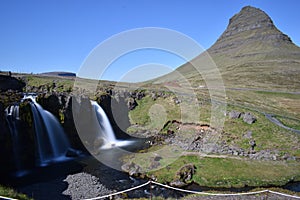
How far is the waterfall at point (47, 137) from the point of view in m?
30.9

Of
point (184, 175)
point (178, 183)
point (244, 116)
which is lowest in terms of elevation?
point (178, 183)

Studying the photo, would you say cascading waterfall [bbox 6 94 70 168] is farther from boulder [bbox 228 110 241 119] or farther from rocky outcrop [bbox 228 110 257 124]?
rocky outcrop [bbox 228 110 257 124]

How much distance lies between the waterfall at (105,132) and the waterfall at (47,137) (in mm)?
7380

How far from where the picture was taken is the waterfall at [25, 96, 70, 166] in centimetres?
3092

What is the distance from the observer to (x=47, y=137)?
3238 cm

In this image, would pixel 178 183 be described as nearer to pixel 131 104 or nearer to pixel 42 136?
pixel 42 136

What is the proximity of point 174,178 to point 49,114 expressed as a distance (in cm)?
2159

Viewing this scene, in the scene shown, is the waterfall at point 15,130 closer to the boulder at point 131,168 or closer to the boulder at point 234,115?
the boulder at point 131,168

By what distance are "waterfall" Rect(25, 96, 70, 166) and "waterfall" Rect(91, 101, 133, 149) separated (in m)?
7.38

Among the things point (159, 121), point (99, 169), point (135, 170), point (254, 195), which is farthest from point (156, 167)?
A: point (159, 121)

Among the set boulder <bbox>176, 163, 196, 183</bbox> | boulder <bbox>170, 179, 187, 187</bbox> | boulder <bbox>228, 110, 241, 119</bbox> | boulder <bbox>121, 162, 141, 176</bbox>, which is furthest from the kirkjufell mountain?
boulder <bbox>170, 179, 187, 187</bbox>

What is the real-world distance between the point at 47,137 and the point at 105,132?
41.5ft

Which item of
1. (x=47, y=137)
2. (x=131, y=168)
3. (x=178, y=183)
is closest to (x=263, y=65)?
(x=131, y=168)

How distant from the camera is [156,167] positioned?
27.0 meters
